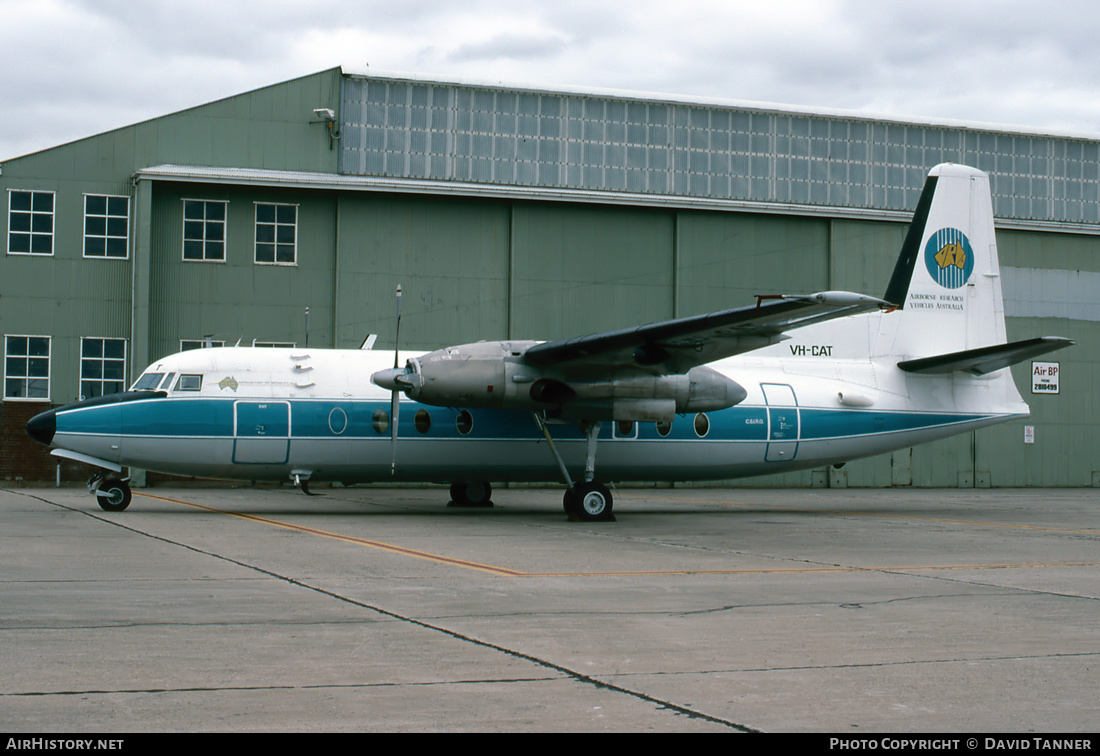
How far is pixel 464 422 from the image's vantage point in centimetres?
2080

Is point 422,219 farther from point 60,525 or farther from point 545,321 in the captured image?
point 60,525

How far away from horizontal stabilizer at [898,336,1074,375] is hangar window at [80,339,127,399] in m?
21.6

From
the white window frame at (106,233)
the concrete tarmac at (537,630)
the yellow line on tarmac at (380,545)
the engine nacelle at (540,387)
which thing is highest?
the white window frame at (106,233)

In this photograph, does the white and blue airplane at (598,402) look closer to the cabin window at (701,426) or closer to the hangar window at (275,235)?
the cabin window at (701,426)

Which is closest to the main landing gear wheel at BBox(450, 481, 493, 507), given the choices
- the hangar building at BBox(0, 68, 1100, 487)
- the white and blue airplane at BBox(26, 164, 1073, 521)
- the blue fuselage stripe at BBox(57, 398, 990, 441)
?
the white and blue airplane at BBox(26, 164, 1073, 521)

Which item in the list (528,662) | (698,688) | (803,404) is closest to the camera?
(698,688)

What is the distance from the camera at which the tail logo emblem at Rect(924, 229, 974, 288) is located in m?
24.5

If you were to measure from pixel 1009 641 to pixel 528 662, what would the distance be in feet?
12.2

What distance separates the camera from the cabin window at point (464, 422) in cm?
2078

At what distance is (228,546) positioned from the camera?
1430 centimetres

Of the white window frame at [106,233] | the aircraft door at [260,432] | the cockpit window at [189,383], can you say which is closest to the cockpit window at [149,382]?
the cockpit window at [189,383]

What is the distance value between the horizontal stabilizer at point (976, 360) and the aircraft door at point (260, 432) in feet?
43.3

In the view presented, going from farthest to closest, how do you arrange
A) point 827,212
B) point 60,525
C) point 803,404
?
point 827,212, point 803,404, point 60,525

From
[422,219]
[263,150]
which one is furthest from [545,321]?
[263,150]
